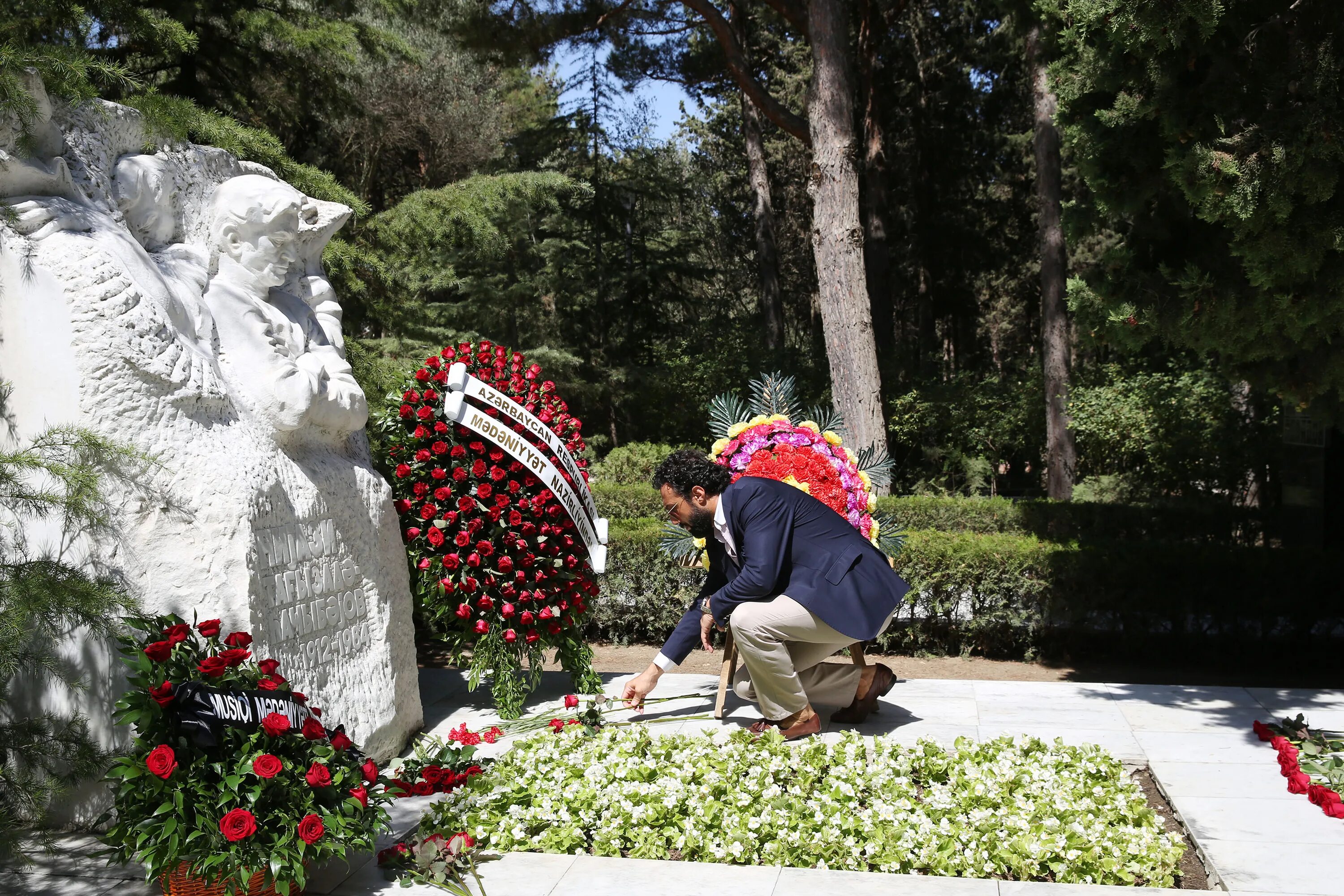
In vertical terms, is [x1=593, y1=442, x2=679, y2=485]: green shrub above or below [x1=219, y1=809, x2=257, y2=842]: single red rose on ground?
above

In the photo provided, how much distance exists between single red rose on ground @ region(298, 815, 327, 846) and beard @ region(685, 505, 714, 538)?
2084 mm

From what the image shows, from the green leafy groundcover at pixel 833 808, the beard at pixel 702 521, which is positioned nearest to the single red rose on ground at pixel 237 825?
the green leafy groundcover at pixel 833 808

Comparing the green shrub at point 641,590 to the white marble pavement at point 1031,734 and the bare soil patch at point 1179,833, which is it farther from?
the bare soil patch at point 1179,833

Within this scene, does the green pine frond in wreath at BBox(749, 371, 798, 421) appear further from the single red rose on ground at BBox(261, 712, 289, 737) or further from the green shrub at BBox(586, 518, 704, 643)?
the single red rose on ground at BBox(261, 712, 289, 737)

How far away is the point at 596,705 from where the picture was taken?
5.03m

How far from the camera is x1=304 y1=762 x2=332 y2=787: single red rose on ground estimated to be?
3.00 m

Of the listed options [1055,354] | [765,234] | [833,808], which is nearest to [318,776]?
[833,808]

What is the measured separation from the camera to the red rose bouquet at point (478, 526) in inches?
195

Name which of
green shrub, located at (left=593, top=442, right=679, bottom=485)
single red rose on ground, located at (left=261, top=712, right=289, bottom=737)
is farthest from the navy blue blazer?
green shrub, located at (left=593, top=442, right=679, bottom=485)

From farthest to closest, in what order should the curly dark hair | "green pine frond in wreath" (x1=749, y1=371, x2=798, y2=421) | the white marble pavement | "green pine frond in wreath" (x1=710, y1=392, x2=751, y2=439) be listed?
"green pine frond in wreath" (x1=749, y1=371, x2=798, y2=421) → "green pine frond in wreath" (x1=710, y1=392, x2=751, y2=439) → the curly dark hair → the white marble pavement

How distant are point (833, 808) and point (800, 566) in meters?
1.11

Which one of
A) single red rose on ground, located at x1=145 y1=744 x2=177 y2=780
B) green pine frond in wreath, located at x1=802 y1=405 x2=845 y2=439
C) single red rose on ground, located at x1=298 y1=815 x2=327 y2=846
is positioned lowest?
single red rose on ground, located at x1=298 y1=815 x2=327 y2=846

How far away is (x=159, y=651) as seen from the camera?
292 centimetres

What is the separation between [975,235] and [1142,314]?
1574cm
